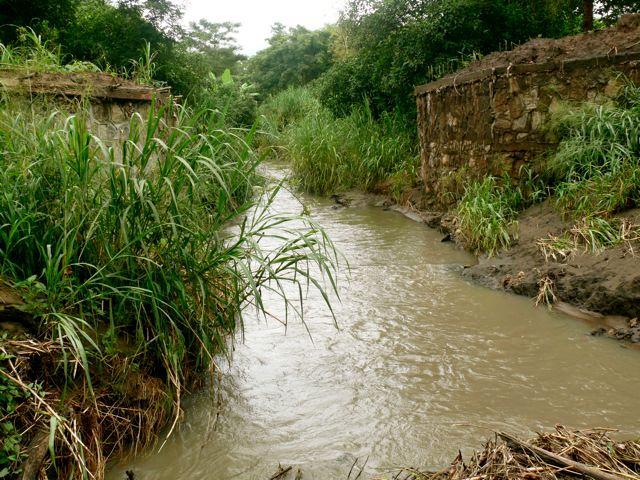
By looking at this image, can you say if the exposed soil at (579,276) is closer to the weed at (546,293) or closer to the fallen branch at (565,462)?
the weed at (546,293)

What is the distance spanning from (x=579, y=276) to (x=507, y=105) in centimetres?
253

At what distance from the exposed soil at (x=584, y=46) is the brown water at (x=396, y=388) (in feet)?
9.38

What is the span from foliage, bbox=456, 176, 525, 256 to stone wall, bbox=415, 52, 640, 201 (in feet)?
0.83

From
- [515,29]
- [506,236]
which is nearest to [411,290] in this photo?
[506,236]

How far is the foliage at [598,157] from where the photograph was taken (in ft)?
14.2

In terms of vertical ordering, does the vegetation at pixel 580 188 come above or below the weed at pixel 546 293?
above

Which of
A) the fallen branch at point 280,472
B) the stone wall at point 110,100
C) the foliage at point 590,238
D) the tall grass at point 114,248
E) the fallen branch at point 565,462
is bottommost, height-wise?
the fallen branch at point 280,472

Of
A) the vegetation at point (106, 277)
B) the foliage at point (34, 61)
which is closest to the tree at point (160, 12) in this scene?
the foliage at point (34, 61)

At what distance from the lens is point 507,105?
5.76 meters

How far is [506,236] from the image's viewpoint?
16.5 feet

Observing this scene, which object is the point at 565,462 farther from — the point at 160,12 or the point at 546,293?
the point at 160,12

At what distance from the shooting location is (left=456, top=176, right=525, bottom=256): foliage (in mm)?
5148

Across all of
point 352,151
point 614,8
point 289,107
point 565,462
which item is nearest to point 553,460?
point 565,462

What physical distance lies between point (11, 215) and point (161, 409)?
1041 mm
